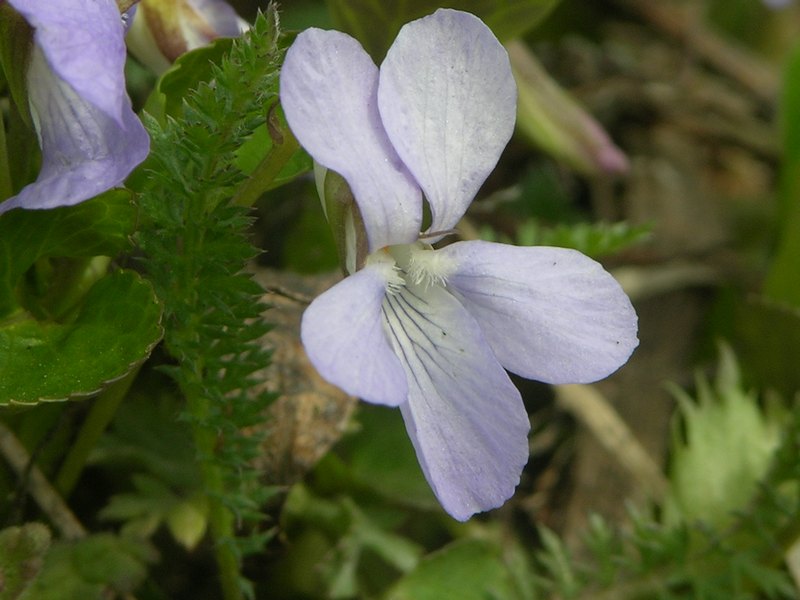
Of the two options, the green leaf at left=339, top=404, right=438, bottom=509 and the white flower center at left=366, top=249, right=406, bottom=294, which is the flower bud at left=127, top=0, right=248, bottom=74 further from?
the green leaf at left=339, top=404, right=438, bottom=509

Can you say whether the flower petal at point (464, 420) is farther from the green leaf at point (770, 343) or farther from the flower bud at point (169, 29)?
the green leaf at point (770, 343)

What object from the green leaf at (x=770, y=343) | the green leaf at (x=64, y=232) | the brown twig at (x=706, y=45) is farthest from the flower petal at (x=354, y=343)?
the brown twig at (x=706, y=45)

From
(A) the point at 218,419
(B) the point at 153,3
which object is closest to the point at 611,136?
(B) the point at 153,3

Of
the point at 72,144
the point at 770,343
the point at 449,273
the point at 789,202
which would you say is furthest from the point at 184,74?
the point at 789,202

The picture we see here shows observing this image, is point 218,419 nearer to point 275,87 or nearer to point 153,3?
point 275,87

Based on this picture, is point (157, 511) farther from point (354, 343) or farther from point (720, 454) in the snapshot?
point (720, 454)
